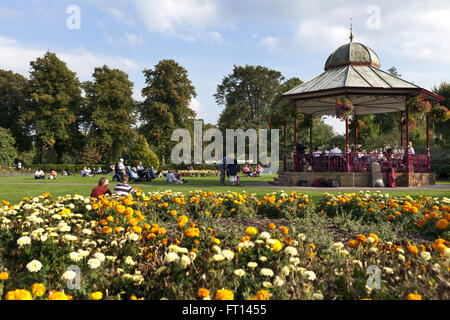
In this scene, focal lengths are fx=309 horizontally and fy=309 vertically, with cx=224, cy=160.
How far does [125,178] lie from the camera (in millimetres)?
7152

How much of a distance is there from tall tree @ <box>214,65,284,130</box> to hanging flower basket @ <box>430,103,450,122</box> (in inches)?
971

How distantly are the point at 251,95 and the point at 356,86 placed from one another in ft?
92.7

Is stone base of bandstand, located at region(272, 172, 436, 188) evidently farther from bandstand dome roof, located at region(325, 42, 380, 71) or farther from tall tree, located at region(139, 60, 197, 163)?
tall tree, located at region(139, 60, 197, 163)

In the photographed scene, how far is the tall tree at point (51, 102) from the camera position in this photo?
125ft

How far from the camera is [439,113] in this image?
14.3 m

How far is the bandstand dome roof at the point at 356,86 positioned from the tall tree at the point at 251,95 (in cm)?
2018

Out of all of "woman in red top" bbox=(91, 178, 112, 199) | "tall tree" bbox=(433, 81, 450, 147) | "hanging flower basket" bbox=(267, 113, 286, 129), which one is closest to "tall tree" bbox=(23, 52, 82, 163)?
"hanging flower basket" bbox=(267, 113, 286, 129)

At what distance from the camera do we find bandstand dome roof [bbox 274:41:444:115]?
1364 centimetres

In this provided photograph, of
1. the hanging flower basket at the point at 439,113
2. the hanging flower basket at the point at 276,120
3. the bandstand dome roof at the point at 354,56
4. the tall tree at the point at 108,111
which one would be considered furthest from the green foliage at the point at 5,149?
the hanging flower basket at the point at 439,113

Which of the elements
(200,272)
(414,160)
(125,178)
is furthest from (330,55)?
(200,272)

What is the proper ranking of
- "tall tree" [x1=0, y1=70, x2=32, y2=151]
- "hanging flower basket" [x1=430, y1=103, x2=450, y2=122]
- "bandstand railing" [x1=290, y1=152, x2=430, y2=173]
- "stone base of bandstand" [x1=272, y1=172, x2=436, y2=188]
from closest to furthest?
1. "stone base of bandstand" [x1=272, y1=172, x2=436, y2=188]
2. "bandstand railing" [x1=290, y1=152, x2=430, y2=173]
3. "hanging flower basket" [x1=430, y1=103, x2=450, y2=122]
4. "tall tree" [x1=0, y1=70, x2=32, y2=151]

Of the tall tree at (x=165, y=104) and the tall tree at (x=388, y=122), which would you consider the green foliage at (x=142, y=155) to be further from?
the tall tree at (x=388, y=122)

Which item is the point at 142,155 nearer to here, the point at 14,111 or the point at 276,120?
the point at 276,120
